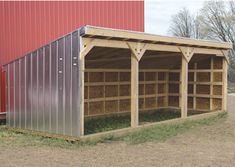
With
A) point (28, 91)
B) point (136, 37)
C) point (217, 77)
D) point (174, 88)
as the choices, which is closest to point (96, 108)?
point (28, 91)

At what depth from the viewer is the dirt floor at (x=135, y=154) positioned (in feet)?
23.0

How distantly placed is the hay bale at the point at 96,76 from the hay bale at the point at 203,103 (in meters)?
3.89

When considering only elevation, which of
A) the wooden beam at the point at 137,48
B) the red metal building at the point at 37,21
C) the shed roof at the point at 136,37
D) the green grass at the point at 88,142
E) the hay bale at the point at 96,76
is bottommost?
the green grass at the point at 88,142

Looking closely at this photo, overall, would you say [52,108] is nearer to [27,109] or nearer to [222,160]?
[27,109]

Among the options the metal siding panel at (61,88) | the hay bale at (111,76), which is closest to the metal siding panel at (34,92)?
the metal siding panel at (61,88)

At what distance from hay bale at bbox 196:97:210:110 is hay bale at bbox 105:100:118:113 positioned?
3176 mm

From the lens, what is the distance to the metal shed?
8.70 m

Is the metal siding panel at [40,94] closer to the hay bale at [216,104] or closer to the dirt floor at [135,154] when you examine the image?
the dirt floor at [135,154]

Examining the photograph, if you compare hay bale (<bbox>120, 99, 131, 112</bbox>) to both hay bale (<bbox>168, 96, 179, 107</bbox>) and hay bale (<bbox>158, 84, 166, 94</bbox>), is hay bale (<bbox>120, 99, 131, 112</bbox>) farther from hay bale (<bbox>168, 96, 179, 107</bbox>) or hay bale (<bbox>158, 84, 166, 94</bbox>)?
hay bale (<bbox>168, 96, 179, 107</bbox>)

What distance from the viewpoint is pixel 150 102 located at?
14.8 m

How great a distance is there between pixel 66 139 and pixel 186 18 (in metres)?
57.6

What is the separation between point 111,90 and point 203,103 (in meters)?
3.54

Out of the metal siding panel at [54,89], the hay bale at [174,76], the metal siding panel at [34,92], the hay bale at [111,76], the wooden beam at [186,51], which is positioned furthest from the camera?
the hay bale at [174,76]

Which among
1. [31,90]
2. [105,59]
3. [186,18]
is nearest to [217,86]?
[105,59]
